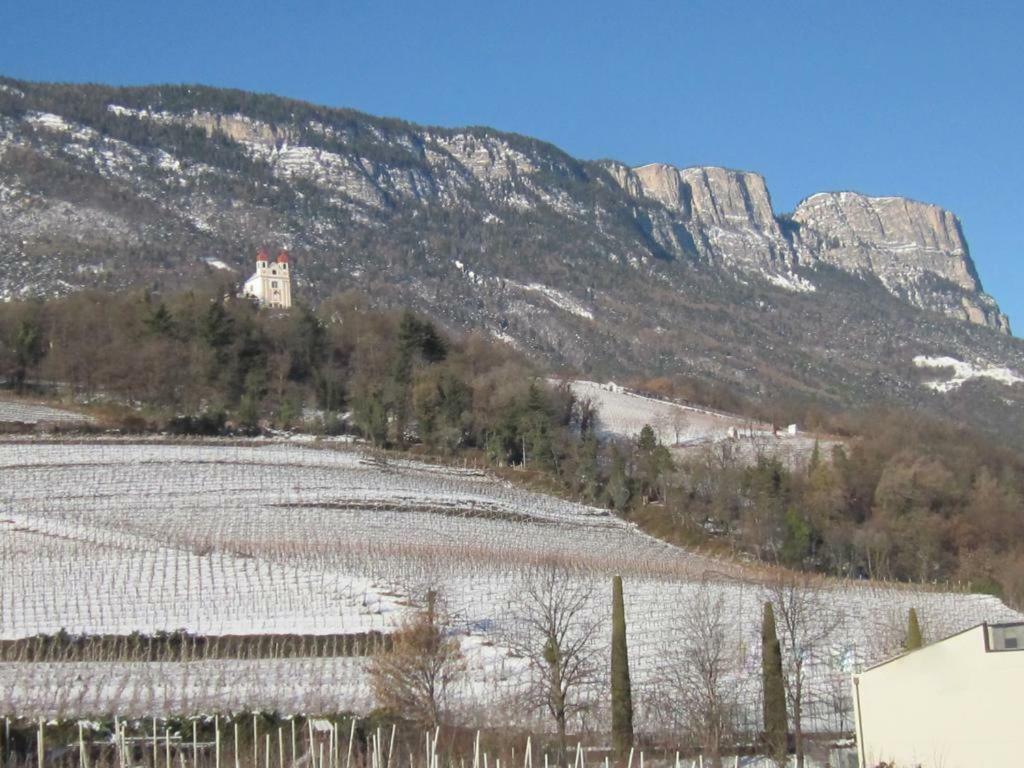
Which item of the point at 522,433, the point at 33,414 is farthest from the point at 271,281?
the point at 33,414

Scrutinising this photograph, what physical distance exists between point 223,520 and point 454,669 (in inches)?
917

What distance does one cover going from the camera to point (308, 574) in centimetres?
3909

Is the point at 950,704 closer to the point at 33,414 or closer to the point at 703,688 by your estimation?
the point at 703,688

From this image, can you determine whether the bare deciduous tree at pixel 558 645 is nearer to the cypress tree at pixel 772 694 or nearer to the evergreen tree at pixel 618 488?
the cypress tree at pixel 772 694

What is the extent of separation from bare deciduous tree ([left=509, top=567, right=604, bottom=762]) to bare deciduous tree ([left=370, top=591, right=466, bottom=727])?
1.94 m

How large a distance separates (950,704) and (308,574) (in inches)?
890

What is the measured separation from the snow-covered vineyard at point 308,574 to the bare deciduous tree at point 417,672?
810 millimetres

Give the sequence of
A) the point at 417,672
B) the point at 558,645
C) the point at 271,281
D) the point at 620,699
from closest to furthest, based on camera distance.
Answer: the point at 620,699 → the point at 417,672 → the point at 558,645 → the point at 271,281

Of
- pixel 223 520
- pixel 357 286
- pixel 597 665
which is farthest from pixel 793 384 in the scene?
pixel 597 665

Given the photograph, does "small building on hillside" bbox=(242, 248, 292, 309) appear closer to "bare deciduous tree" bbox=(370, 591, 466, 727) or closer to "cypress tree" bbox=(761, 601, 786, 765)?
Answer: "bare deciduous tree" bbox=(370, 591, 466, 727)

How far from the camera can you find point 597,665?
3116 centimetres

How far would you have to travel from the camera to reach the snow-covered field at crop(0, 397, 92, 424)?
61969mm

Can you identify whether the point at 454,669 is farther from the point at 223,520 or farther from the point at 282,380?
the point at 282,380

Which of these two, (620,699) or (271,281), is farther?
(271,281)
